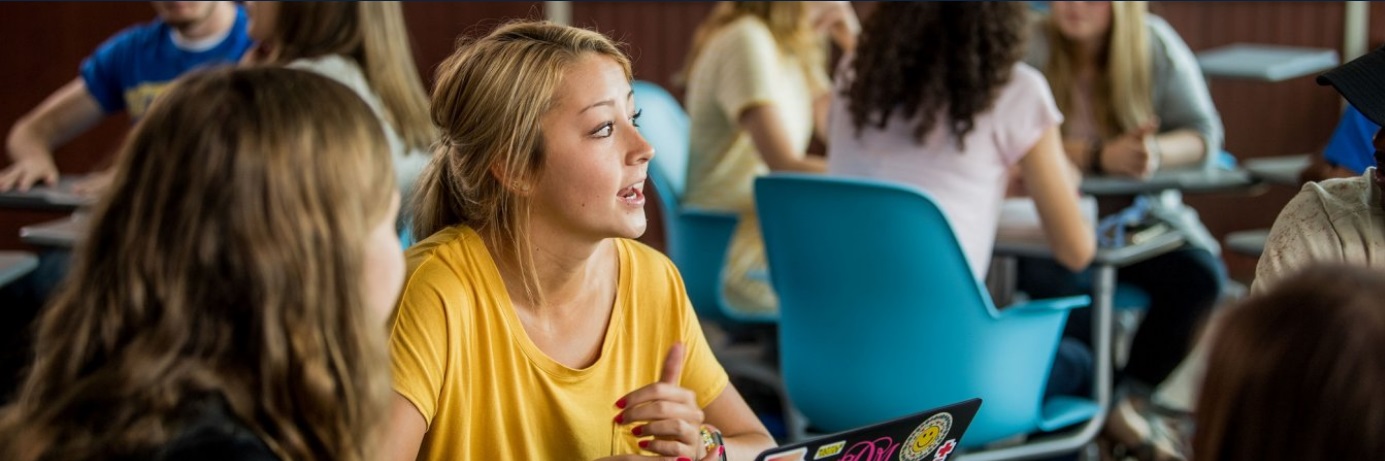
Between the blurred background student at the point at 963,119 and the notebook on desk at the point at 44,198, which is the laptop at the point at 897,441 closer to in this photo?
the blurred background student at the point at 963,119

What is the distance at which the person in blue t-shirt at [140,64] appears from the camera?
11.1ft

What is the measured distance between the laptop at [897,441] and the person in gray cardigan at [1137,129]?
1741mm

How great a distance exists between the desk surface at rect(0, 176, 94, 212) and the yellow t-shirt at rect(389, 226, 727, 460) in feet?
4.90

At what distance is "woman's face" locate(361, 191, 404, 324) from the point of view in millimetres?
1204

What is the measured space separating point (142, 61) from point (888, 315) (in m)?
1.91

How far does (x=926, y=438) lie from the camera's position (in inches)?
58.9

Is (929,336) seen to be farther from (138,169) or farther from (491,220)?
(138,169)

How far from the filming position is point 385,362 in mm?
1226

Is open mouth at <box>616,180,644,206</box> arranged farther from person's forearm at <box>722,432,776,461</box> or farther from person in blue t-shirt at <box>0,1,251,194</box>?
person in blue t-shirt at <box>0,1,251,194</box>

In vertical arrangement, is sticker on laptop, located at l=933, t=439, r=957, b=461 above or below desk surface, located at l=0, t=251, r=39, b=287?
below

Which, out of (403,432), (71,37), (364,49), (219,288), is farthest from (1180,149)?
(71,37)

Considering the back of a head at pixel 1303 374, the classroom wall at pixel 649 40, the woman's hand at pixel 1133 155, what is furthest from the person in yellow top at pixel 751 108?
the back of a head at pixel 1303 374

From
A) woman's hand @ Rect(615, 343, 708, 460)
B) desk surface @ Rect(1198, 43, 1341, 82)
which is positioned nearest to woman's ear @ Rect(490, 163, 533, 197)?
woman's hand @ Rect(615, 343, 708, 460)

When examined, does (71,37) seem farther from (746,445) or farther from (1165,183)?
(746,445)
